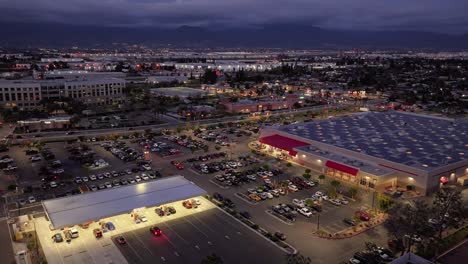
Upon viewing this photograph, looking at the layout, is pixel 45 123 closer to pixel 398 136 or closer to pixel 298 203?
pixel 298 203

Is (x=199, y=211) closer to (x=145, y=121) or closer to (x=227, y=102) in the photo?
(x=145, y=121)

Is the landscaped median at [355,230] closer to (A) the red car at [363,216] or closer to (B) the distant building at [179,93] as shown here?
(A) the red car at [363,216]

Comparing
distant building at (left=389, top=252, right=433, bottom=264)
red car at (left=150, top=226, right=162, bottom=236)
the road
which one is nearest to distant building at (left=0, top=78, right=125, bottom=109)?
the road

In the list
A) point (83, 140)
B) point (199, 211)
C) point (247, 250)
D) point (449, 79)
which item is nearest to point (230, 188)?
point (199, 211)

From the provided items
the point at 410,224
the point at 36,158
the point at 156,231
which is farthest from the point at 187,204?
the point at 36,158

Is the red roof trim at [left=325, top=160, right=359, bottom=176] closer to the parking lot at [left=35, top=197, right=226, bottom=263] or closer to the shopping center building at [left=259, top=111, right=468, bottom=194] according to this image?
the shopping center building at [left=259, top=111, right=468, bottom=194]
